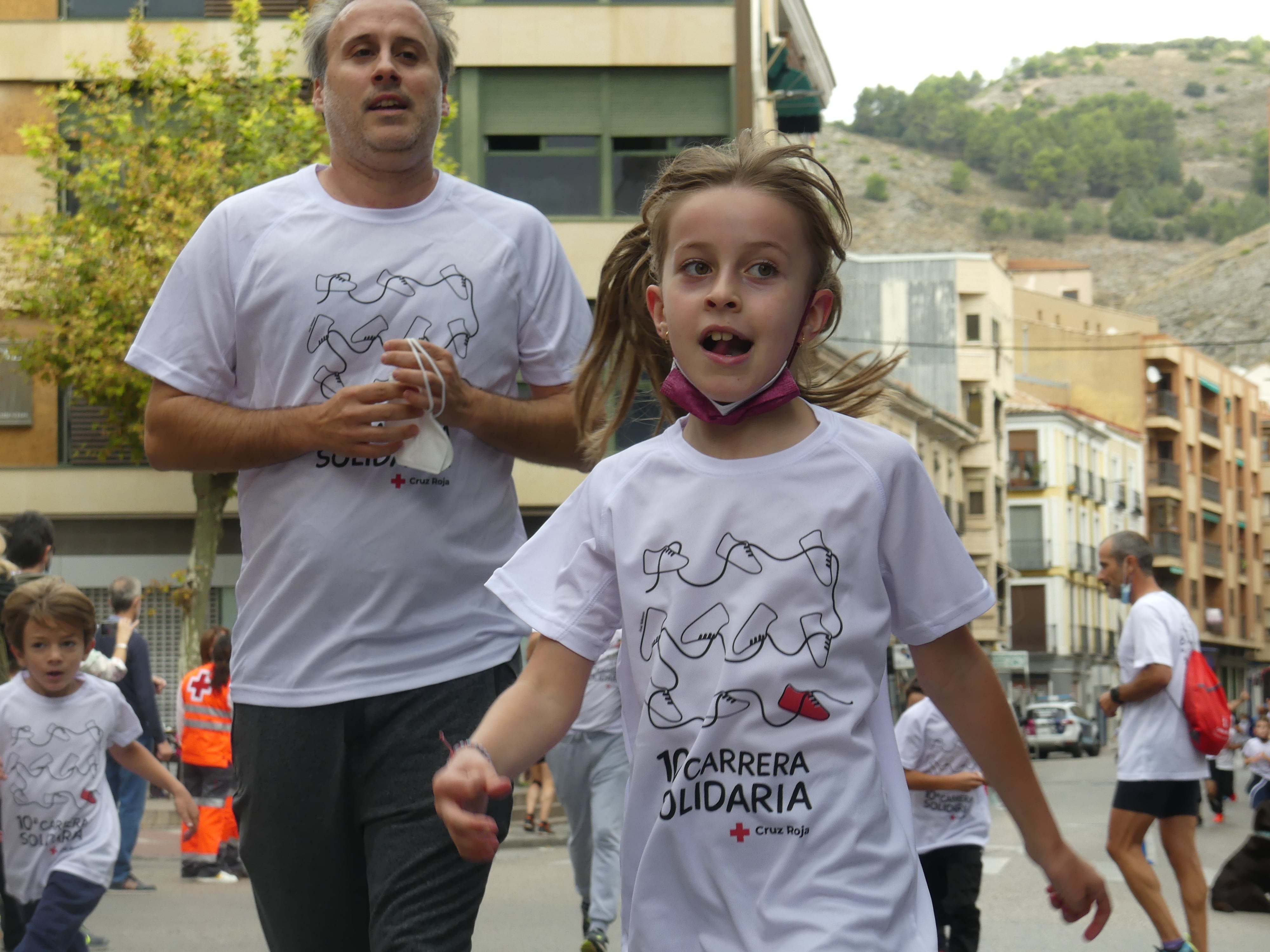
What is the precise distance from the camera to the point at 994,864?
622 inches

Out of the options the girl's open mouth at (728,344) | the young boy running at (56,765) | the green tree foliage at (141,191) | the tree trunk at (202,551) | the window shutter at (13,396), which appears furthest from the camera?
the window shutter at (13,396)

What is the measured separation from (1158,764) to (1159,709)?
0.96ft

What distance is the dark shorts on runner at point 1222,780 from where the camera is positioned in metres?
23.7

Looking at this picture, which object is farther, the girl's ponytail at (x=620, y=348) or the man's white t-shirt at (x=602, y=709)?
the man's white t-shirt at (x=602, y=709)

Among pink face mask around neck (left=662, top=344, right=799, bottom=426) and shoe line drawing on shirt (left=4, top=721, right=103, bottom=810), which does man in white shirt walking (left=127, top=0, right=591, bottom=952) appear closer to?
pink face mask around neck (left=662, top=344, right=799, bottom=426)

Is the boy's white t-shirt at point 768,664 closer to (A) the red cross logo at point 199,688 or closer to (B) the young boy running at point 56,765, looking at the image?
(B) the young boy running at point 56,765

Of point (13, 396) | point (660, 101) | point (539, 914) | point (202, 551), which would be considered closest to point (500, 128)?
point (660, 101)

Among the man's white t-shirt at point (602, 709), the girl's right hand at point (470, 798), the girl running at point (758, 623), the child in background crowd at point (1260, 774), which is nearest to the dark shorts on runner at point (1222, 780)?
the child in background crowd at point (1260, 774)

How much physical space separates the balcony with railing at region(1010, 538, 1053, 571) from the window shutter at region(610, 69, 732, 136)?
53.0m

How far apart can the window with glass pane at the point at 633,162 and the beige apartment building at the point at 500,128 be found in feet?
0.09

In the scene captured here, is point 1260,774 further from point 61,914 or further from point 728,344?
point 728,344

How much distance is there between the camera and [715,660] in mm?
2848

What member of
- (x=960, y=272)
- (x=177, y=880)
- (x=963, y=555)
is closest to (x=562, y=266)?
(x=963, y=555)

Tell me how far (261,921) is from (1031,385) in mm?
88458
